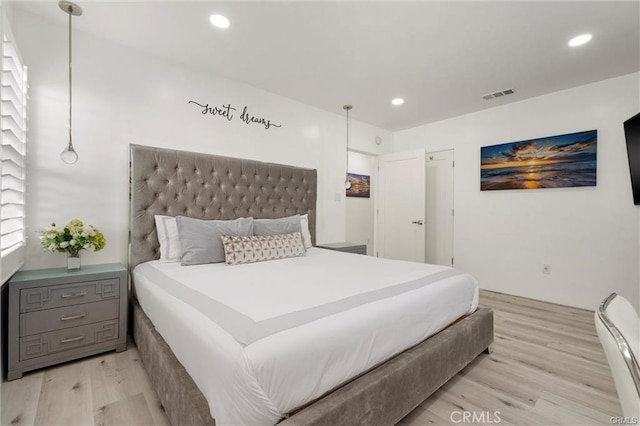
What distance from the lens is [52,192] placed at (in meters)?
2.25

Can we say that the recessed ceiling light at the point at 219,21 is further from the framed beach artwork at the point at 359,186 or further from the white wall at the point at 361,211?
the framed beach artwork at the point at 359,186

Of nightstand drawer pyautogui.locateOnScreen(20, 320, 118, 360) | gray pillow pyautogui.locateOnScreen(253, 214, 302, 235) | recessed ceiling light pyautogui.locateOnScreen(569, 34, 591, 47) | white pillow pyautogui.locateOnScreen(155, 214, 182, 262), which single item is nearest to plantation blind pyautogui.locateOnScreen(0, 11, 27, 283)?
nightstand drawer pyautogui.locateOnScreen(20, 320, 118, 360)

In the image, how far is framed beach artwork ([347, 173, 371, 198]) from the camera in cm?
521

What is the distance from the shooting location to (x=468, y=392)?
1.79 m

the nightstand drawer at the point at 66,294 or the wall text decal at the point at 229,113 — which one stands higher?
the wall text decal at the point at 229,113

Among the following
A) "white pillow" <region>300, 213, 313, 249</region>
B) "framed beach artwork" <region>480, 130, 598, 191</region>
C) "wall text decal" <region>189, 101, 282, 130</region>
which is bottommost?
"white pillow" <region>300, 213, 313, 249</region>

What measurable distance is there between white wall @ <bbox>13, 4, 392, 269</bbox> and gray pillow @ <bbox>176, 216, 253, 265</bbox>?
0.57 meters

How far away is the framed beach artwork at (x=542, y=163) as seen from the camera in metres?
3.32

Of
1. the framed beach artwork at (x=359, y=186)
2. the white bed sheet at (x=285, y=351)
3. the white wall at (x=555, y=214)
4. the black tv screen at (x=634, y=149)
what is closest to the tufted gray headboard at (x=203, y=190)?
the white bed sheet at (x=285, y=351)

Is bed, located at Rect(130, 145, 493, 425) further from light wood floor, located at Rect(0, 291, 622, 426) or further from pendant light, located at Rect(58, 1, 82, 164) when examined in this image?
pendant light, located at Rect(58, 1, 82, 164)

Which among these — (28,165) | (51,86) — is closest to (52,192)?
(28,165)

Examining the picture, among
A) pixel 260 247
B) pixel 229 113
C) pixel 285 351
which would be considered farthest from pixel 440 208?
pixel 285 351

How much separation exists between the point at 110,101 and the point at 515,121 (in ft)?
15.0

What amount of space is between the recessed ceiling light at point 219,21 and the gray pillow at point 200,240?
160 cm
